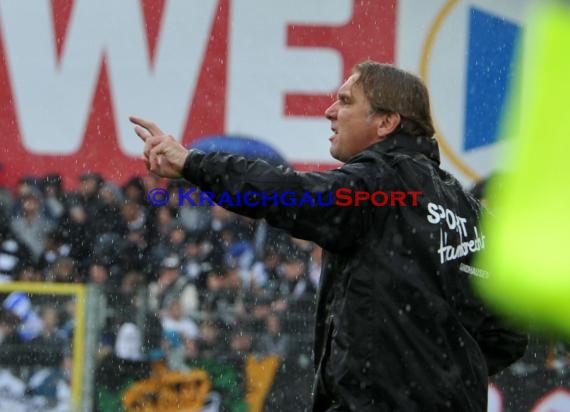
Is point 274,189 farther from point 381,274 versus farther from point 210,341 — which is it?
point 210,341

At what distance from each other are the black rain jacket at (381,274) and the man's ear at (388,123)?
1.2 inches

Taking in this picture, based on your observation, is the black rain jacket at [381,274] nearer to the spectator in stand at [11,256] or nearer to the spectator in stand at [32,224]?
the spectator in stand at [11,256]

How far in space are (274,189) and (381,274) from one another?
1.30 feet

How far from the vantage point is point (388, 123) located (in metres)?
3.38

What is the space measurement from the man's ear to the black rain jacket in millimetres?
30

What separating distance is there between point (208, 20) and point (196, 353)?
368 cm

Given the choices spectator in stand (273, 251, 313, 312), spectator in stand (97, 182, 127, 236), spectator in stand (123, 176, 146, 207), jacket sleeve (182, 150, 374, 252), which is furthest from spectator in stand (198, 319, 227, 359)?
jacket sleeve (182, 150, 374, 252)

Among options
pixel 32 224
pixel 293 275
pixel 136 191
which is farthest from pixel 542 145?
pixel 32 224

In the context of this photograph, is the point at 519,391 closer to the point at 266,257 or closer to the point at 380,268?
the point at 266,257

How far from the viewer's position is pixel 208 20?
10.1 metres

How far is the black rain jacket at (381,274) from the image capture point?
3.06 meters

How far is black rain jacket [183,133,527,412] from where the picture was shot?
306 cm

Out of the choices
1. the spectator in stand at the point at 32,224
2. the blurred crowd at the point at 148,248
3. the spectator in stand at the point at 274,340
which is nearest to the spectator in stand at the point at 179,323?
the blurred crowd at the point at 148,248

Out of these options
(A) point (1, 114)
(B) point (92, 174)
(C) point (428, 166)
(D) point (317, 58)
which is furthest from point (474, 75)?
(C) point (428, 166)
